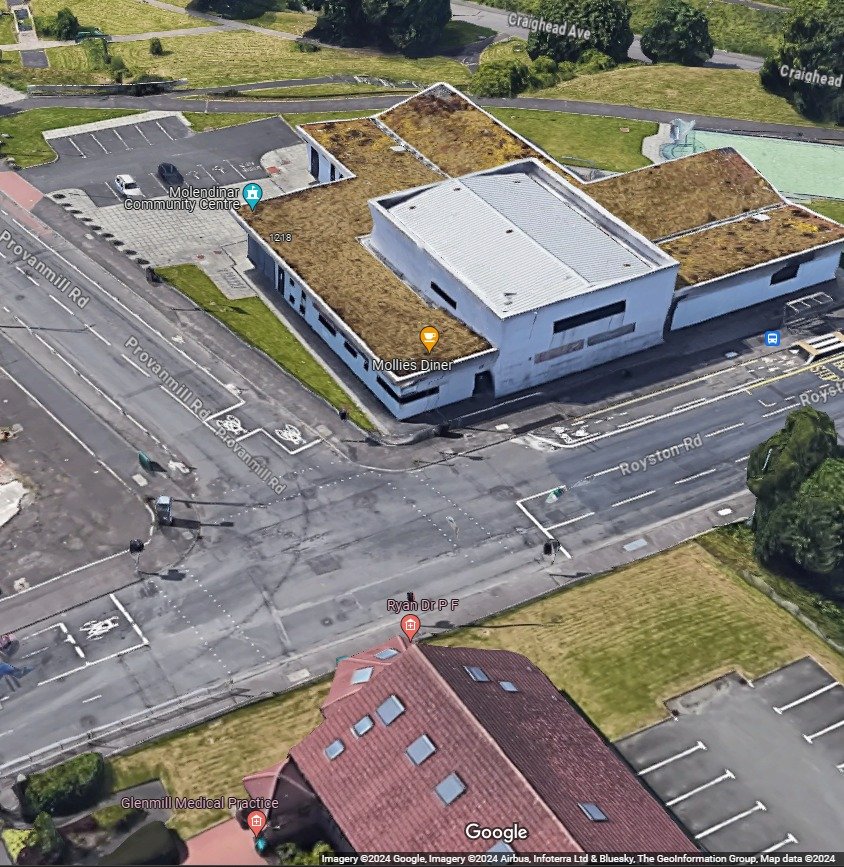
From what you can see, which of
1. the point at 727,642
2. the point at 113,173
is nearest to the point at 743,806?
the point at 727,642

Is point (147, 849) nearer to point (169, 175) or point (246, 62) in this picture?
point (169, 175)

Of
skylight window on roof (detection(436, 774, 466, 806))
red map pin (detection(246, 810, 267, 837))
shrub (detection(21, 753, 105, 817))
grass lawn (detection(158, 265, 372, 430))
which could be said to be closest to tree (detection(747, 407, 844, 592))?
grass lawn (detection(158, 265, 372, 430))

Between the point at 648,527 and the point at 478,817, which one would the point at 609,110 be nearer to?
the point at 648,527

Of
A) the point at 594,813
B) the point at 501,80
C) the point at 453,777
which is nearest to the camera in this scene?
the point at 453,777

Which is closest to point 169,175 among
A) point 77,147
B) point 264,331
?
point 77,147

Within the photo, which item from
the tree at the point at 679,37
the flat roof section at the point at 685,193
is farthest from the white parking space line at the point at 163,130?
the tree at the point at 679,37

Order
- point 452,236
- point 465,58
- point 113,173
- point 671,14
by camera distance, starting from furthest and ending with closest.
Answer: point 465,58
point 671,14
point 113,173
point 452,236
